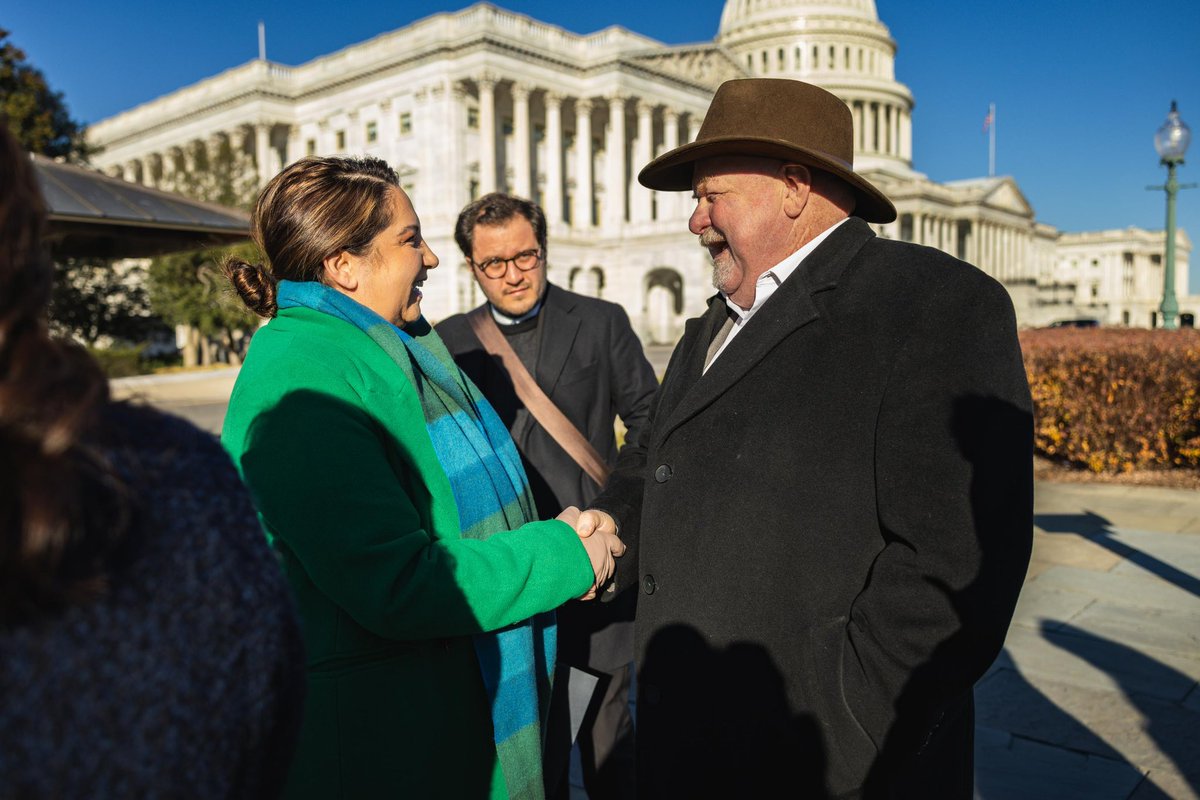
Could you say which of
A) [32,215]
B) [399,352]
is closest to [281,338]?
[399,352]

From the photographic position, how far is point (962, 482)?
6.52 ft

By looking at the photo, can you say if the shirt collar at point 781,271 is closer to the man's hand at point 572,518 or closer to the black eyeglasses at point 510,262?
the man's hand at point 572,518

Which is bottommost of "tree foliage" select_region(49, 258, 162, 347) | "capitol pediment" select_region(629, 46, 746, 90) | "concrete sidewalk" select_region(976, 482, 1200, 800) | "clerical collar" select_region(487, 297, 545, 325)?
"concrete sidewalk" select_region(976, 482, 1200, 800)

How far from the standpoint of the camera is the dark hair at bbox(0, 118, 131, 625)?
87cm

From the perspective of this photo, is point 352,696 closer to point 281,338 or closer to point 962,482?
point 281,338

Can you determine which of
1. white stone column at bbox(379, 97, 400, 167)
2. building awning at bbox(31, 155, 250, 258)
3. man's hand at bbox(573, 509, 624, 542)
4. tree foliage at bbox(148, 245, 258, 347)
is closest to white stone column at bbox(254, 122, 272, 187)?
white stone column at bbox(379, 97, 400, 167)

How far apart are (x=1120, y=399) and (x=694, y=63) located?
55.1m

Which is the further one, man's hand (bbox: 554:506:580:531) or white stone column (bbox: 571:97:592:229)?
white stone column (bbox: 571:97:592:229)

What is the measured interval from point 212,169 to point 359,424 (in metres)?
40.2

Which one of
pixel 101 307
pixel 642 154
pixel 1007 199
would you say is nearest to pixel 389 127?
pixel 642 154

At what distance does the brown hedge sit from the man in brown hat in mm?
8773

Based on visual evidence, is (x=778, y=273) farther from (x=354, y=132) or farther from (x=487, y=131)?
(x=354, y=132)

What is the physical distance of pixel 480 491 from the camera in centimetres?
231

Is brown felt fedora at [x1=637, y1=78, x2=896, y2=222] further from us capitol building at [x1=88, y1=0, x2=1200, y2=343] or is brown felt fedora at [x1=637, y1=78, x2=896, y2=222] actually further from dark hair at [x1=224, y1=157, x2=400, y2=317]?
us capitol building at [x1=88, y1=0, x2=1200, y2=343]
